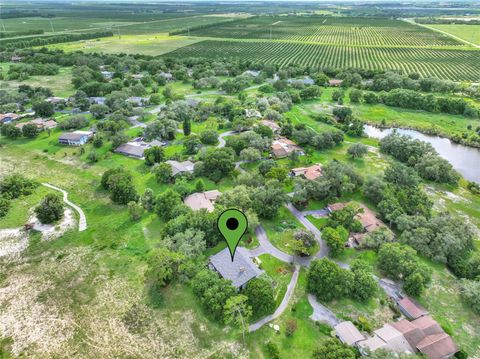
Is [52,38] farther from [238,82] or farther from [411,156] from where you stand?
[411,156]

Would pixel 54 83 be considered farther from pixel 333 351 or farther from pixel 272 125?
pixel 333 351

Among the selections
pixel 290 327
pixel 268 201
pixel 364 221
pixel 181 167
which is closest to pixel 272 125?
pixel 181 167

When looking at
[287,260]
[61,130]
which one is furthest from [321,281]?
[61,130]

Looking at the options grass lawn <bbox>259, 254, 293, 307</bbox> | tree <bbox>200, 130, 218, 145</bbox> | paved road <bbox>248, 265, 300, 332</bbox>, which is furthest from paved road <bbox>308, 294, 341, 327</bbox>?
tree <bbox>200, 130, 218, 145</bbox>

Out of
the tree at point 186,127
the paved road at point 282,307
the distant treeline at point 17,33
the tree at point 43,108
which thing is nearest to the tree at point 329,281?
the paved road at point 282,307

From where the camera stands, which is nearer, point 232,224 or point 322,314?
point 232,224

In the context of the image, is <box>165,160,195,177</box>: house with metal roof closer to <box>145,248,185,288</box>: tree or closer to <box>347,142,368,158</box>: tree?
<box>145,248,185,288</box>: tree
